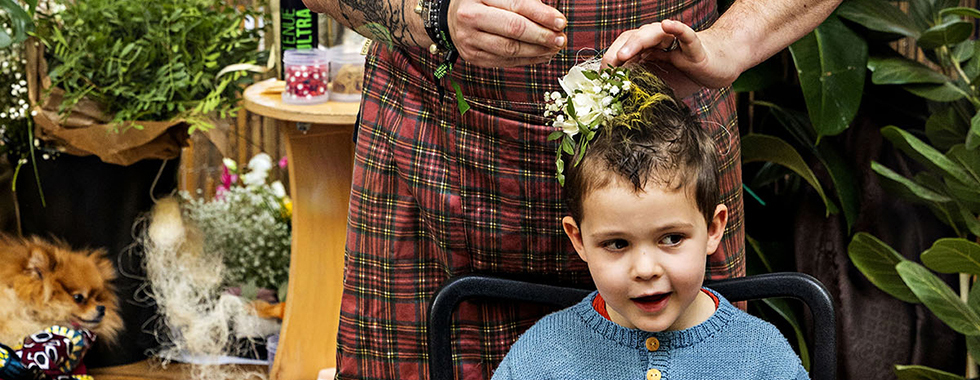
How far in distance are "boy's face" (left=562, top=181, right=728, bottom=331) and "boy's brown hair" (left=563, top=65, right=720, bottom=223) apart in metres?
0.01

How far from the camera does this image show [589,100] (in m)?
1.22

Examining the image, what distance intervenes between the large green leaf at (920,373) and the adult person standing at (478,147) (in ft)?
2.69

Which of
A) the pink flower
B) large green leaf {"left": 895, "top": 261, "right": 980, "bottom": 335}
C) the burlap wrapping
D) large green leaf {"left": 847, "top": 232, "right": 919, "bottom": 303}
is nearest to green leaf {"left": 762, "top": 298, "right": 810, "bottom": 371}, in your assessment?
large green leaf {"left": 847, "top": 232, "right": 919, "bottom": 303}

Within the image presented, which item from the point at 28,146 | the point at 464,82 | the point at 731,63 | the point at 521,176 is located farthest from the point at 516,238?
the point at 28,146

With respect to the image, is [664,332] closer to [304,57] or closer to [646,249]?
[646,249]

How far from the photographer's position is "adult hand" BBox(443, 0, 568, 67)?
3.77 feet

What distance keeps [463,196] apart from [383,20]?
271 mm

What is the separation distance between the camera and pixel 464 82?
4.61ft

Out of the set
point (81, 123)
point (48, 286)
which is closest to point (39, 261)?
point (48, 286)

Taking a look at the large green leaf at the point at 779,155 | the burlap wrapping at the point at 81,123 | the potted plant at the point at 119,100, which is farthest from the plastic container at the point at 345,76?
the large green leaf at the point at 779,155

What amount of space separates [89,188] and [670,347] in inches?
90.8

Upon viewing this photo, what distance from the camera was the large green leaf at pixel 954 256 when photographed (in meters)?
2.02

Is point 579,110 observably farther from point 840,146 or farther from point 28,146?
point 28,146

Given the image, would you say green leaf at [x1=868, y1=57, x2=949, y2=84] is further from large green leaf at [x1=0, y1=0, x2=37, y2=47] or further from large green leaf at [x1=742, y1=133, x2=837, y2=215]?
large green leaf at [x1=0, y1=0, x2=37, y2=47]
